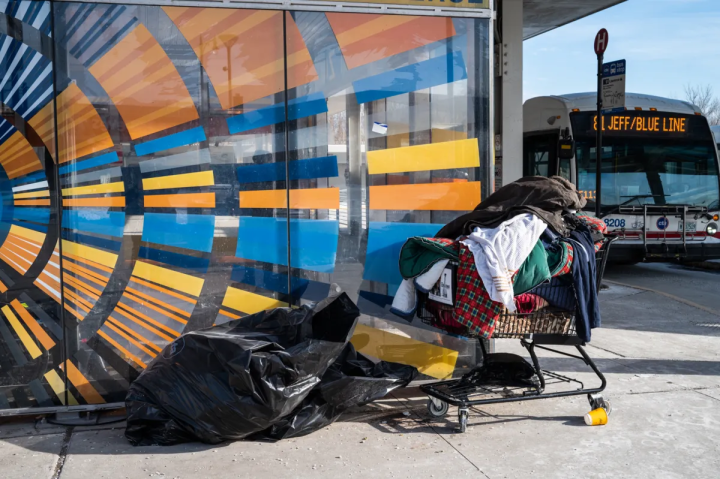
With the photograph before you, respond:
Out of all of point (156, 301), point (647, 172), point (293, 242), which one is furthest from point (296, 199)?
point (647, 172)

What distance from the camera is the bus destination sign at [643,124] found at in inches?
485

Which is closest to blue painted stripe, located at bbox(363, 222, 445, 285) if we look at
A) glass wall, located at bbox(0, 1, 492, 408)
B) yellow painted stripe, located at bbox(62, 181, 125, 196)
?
glass wall, located at bbox(0, 1, 492, 408)

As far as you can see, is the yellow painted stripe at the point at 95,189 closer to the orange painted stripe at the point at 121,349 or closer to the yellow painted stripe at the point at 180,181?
the yellow painted stripe at the point at 180,181

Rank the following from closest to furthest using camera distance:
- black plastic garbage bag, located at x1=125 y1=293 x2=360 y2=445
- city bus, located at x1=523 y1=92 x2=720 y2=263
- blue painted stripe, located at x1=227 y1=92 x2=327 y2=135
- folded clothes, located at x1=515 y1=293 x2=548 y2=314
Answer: black plastic garbage bag, located at x1=125 y1=293 x2=360 y2=445 → folded clothes, located at x1=515 y1=293 x2=548 y2=314 → blue painted stripe, located at x1=227 y1=92 x2=327 y2=135 → city bus, located at x1=523 y1=92 x2=720 y2=263

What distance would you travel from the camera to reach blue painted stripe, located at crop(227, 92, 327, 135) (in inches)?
195

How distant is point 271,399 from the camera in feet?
13.1

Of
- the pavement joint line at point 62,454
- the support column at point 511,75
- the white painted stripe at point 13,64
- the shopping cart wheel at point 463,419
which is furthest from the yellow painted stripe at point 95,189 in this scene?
the support column at point 511,75

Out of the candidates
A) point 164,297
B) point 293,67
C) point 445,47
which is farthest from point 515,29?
point 164,297

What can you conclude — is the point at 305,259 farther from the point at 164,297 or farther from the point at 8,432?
the point at 8,432

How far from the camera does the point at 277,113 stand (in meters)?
5.01

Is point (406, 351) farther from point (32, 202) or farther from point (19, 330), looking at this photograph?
point (32, 202)

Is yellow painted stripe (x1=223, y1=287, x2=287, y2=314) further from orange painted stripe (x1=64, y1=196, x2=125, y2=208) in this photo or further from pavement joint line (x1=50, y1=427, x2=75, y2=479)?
pavement joint line (x1=50, y1=427, x2=75, y2=479)

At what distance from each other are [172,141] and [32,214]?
104 centimetres

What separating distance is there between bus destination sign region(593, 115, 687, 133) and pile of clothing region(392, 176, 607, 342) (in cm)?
812
